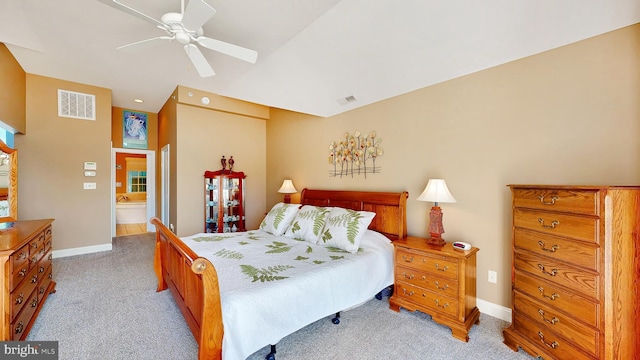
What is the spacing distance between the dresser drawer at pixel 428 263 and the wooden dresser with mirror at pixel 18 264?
307cm

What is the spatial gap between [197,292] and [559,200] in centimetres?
255

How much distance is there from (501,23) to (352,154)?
6.98 ft

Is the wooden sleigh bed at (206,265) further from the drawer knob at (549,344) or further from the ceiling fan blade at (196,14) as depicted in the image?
the ceiling fan blade at (196,14)

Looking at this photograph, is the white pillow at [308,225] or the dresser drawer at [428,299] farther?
the white pillow at [308,225]

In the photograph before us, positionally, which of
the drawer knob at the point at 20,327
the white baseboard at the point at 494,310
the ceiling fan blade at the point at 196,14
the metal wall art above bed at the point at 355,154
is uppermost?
the ceiling fan blade at the point at 196,14

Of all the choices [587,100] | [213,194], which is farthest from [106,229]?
[587,100]

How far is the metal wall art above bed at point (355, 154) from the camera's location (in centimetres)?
337

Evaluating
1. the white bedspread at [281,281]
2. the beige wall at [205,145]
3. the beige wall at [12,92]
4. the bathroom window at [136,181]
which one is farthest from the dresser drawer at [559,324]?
the bathroom window at [136,181]

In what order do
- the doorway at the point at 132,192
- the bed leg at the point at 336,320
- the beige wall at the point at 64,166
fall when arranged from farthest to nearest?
the doorway at the point at 132,192 → the beige wall at the point at 64,166 → the bed leg at the point at 336,320

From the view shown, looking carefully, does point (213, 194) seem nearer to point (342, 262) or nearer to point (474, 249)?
point (342, 262)

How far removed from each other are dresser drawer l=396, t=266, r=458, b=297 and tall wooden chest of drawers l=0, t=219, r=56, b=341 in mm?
3069

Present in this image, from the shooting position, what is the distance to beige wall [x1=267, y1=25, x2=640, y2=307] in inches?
69.7

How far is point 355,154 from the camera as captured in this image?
361 centimetres

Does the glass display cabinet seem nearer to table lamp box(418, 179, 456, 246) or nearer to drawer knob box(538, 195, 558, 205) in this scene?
table lamp box(418, 179, 456, 246)
